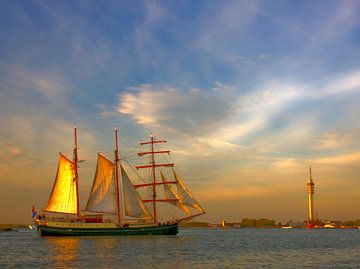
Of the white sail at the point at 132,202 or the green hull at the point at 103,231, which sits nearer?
the white sail at the point at 132,202

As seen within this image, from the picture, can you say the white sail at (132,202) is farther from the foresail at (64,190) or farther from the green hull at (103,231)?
the foresail at (64,190)

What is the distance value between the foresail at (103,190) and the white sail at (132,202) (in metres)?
2.63

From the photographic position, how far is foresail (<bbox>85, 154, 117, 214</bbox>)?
10400 centimetres

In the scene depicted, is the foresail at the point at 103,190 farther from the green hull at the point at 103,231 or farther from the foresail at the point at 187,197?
the foresail at the point at 187,197

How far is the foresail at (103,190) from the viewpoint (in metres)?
104

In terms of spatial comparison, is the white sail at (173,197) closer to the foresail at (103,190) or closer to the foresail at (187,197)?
the foresail at (187,197)

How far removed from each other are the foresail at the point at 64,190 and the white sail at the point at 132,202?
11.5 meters

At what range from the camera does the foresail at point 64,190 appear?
105688 mm

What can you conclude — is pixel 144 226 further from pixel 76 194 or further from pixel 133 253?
pixel 133 253

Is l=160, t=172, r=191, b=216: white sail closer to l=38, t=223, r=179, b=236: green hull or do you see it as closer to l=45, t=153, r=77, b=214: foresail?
l=38, t=223, r=179, b=236: green hull

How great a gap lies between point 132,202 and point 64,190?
14.9 metres

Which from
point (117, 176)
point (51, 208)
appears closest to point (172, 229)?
point (117, 176)

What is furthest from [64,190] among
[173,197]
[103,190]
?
[173,197]

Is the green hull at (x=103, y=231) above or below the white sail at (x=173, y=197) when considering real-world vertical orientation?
below
